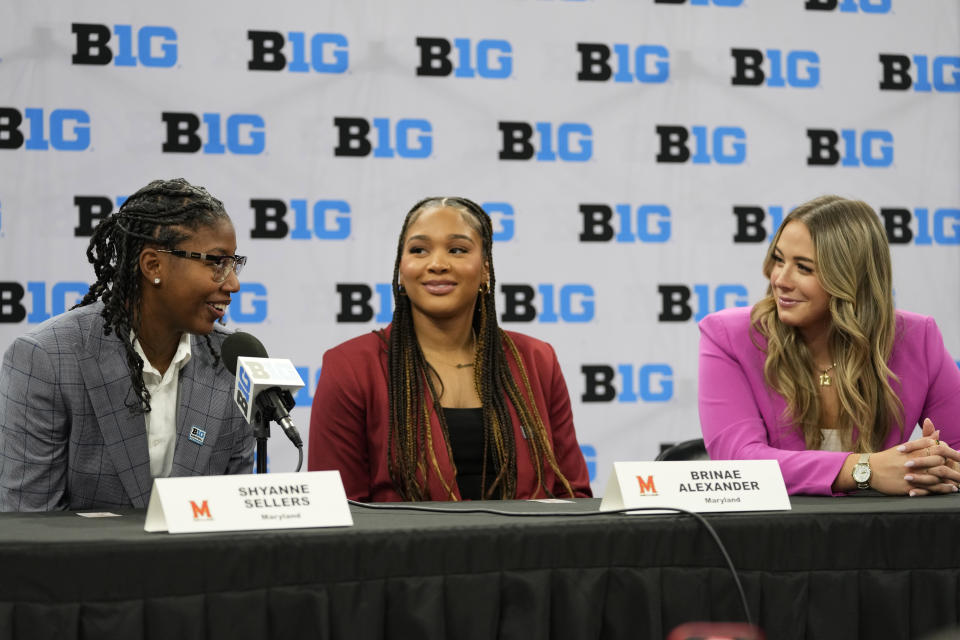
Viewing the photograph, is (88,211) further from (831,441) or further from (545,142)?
(831,441)

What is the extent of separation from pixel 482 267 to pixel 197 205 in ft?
2.34

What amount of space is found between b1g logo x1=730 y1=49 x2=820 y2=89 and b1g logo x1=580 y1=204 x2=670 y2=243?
0.59m

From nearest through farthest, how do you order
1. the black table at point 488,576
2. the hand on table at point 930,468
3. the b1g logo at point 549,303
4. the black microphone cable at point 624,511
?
the black table at point 488,576
the black microphone cable at point 624,511
the hand on table at point 930,468
the b1g logo at point 549,303

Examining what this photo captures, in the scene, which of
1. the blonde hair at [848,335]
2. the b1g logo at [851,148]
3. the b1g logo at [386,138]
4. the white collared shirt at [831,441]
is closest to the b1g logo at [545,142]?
the b1g logo at [386,138]

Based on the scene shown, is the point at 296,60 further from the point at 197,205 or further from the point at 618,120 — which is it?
the point at 197,205

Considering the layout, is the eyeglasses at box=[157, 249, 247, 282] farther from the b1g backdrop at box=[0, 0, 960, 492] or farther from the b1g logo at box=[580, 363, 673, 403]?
the b1g logo at box=[580, 363, 673, 403]

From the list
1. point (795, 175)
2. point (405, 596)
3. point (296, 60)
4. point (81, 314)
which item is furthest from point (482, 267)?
point (795, 175)

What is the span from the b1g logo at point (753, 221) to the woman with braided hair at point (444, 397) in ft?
5.37

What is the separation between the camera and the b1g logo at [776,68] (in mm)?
3904

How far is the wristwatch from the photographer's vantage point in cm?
194

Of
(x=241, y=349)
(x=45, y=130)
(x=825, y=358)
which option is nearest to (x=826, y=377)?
(x=825, y=358)

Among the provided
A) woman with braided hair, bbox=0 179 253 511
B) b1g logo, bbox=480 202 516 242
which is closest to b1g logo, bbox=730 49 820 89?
b1g logo, bbox=480 202 516 242

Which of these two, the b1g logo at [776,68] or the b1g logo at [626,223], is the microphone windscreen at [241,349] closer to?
the b1g logo at [626,223]

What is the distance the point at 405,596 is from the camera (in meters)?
1.42
